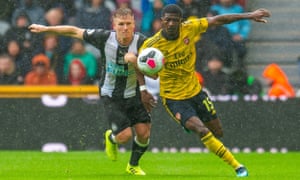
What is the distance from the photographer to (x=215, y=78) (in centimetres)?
1797

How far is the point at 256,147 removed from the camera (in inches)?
695

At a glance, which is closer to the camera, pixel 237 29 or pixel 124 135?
pixel 124 135

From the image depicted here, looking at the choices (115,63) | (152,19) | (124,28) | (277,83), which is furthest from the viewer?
(152,19)

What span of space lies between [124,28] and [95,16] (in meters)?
5.30

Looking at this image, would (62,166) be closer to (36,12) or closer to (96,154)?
(96,154)

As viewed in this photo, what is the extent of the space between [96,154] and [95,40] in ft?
13.7

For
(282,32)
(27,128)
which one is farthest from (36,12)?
(282,32)

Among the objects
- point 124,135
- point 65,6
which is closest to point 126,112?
point 124,135

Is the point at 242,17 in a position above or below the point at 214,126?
above

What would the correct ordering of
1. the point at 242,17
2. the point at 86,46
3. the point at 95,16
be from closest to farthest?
the point at 242,17 → the point at 95,16 → the point at 86,46

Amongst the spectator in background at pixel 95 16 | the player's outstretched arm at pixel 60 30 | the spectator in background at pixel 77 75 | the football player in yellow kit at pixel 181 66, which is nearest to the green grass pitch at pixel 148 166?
the football player in yellow kit at pixel 181 66

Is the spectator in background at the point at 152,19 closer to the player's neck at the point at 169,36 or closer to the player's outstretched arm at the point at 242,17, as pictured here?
the player's neck at the point at 169,36

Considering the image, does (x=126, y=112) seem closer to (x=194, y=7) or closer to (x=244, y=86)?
(x=244, y=86)

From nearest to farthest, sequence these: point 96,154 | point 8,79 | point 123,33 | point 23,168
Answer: point 123,33
point 23,168
point 96,154
point 8,79
